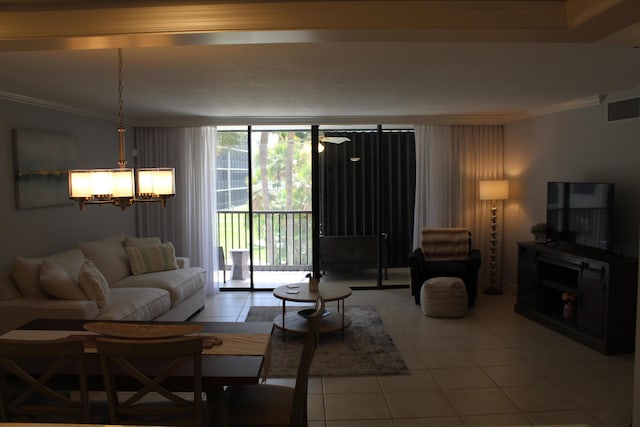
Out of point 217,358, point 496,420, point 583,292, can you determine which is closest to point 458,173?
point 583,292

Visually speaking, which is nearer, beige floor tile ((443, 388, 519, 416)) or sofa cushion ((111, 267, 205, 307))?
beige floor tile ((443, 388, 519, 416))

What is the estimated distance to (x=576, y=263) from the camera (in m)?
5.20

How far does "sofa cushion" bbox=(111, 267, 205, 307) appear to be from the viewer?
219 inches

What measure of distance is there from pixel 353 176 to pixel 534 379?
410 centimetres

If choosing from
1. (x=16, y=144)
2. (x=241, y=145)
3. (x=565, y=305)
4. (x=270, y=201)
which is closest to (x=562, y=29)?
(x=565, y=305)

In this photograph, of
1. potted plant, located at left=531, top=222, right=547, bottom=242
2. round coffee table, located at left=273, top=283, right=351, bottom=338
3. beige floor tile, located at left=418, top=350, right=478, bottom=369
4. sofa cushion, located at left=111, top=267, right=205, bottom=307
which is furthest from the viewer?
potted plant, located at left=531, top=222, right=547, bottom=242

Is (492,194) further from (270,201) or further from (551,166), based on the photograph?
(270,201)

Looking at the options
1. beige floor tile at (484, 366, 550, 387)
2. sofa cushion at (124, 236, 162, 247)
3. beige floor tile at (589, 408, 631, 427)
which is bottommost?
beige floor tile at (589, 408, 631, 427)

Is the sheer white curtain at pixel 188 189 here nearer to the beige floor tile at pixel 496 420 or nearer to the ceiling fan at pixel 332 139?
the ceiling fan at pixel 332 139

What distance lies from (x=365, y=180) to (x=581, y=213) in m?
3.09

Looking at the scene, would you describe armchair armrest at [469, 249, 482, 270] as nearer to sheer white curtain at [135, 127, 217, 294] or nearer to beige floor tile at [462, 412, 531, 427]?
beige floor tile at [462, 412, 531, 427]

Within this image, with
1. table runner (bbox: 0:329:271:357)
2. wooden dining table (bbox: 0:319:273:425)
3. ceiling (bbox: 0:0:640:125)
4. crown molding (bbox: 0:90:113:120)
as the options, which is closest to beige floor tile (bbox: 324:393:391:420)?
wooden dining table (bbox: 0:319:273:425)

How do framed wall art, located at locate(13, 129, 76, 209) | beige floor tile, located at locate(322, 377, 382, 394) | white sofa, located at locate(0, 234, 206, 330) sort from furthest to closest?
framed wall art, located at locate(13, 129, 76, 209) → white sofa, located at locate(0, 234, 206, 330) → beige floor tile, located at locate(322, 377, 382, 394)

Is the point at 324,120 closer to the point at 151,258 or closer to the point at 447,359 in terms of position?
the point at 151,258
